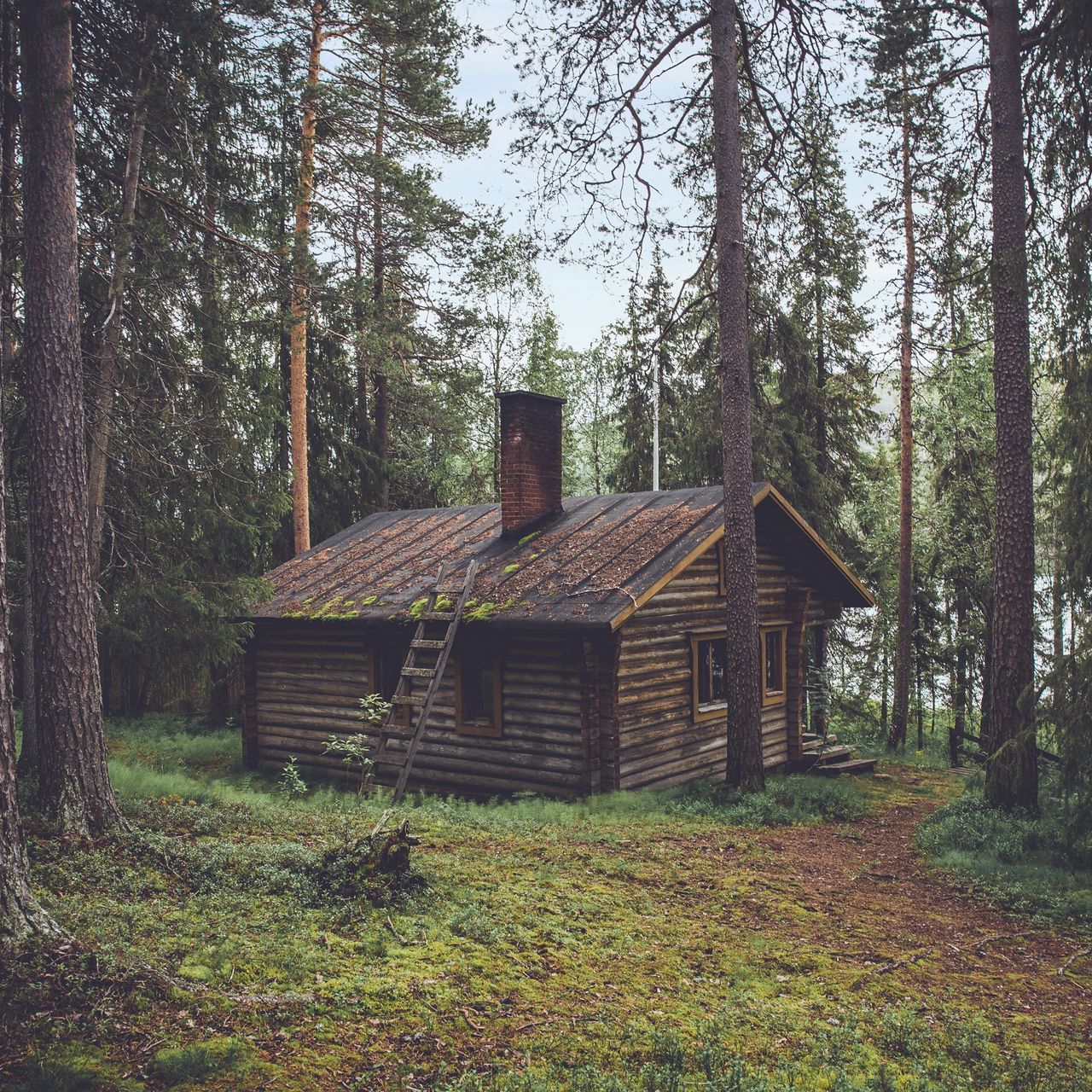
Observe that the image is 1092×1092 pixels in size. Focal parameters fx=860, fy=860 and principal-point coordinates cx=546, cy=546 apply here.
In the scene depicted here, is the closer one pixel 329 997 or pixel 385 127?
pixel 329 997

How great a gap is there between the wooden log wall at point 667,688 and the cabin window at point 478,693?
2052mm

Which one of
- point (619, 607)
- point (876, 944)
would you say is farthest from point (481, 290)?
point (876, 944)

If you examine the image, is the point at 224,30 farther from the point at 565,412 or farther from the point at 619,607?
the point at 565,412

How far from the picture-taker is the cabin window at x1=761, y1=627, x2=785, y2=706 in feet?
55.8

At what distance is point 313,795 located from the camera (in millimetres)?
13523

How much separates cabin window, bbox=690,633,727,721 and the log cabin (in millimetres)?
33

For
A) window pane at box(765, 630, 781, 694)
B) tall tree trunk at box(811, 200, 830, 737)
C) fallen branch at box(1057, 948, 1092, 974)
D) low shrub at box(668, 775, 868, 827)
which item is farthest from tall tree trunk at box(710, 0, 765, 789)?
tall tree trunk at box(811, 200, 830, 737)

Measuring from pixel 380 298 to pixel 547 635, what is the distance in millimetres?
9289

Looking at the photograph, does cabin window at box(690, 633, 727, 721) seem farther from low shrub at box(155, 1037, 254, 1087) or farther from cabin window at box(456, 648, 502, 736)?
low shrub at box(155, 1037, 254, 1087)

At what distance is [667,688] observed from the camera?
14.2 metres

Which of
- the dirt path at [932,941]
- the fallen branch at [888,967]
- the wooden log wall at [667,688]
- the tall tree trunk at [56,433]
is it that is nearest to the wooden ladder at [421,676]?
the wooden log wall at [667,688]

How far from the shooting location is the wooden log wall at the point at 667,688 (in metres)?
13.2

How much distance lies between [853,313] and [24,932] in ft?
68.4

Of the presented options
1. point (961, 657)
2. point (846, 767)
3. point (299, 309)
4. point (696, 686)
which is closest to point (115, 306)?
point (299, 309)
